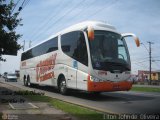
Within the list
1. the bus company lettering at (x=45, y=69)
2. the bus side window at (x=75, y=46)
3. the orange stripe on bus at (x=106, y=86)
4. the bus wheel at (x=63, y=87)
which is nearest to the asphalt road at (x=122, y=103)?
the orange stripe on bus at (x=106, y=86)

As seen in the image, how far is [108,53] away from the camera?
55.4ft

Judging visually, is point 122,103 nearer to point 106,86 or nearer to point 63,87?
point 106,86

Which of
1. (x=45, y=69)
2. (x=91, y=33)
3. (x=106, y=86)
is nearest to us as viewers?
(x=91, y=33)

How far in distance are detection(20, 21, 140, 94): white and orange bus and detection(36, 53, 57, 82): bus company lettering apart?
3.72ft

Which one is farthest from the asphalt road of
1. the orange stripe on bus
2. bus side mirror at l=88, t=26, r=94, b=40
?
bus side mirror at l=88, t=26, r=94, b=40

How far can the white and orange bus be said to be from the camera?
16.5 meters

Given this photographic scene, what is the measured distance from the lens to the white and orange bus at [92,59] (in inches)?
648

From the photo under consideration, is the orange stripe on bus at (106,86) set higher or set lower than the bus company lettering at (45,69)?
lower

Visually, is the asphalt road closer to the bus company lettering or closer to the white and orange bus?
the white and orange bus

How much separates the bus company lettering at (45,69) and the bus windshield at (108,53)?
17.8 feet

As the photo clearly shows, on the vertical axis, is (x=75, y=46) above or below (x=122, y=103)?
above

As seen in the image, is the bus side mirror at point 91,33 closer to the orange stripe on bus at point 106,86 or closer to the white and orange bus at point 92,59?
the white and orange bus at point 92,59

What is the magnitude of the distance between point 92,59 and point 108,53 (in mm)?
938

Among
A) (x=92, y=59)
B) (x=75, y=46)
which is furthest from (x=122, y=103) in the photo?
(x=75, y=46)
